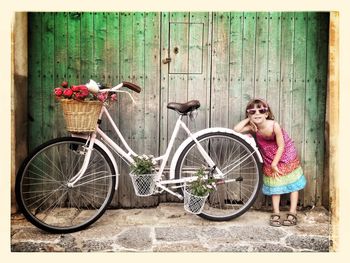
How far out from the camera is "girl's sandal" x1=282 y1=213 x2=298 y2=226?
4.73 meters

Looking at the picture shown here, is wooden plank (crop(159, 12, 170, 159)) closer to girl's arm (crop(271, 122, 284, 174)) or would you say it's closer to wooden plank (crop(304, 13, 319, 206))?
girl's arm (crop(271, 122, 284, 174))

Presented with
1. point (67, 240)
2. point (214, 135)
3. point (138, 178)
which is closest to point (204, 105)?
point (214, 135)

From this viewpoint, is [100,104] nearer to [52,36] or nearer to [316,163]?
[52,36]

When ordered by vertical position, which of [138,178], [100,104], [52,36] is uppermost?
[52,36]

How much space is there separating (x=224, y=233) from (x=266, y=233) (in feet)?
1.40

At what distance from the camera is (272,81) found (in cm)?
506

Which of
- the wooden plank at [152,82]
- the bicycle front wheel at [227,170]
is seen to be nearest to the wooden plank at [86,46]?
the wooden plank at [152,82]

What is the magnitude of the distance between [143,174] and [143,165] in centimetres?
9

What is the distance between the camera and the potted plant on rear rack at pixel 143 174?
452 cm

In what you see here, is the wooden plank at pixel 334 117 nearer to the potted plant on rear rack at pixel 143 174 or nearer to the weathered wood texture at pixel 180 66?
the weathered wood texture at pixel 180 66

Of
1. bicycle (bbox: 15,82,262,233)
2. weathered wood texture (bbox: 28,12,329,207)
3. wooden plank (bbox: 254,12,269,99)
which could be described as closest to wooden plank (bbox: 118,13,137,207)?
weathered wood texture (bbox: 28,12,329,207)

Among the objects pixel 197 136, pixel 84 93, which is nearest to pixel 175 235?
pixel 197 136

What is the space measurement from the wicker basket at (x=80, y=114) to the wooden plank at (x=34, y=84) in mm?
851

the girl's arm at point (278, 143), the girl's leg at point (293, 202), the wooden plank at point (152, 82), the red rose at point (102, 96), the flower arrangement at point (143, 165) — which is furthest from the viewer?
the wooden plank at point (152, 82)
